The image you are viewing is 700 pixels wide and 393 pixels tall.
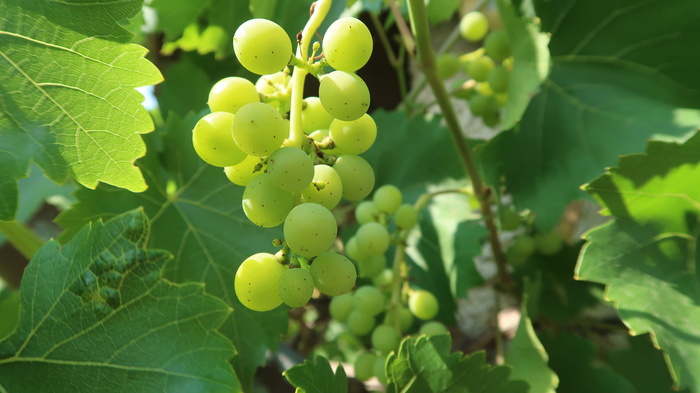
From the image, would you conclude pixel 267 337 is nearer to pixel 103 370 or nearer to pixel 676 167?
pixel 103 370

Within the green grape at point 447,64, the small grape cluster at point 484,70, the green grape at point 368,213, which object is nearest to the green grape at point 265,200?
the green grape at point 368,213

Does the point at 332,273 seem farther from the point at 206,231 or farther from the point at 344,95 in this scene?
the point at 206,231

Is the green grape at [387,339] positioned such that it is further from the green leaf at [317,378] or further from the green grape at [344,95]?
the green grape at [344,95]

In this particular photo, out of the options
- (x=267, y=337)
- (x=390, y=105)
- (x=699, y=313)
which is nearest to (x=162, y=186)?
(x=267, y=337)

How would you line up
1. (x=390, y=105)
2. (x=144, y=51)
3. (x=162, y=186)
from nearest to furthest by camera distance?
(x=144, y=51)
(x=162, y=186)
(x=390, y=105)

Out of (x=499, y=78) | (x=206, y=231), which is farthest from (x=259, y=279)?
(x=499, y=78)

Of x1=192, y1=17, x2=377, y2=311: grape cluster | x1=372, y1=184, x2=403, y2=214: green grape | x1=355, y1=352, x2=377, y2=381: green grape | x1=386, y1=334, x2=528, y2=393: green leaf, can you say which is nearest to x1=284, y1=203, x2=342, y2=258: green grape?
A: x1=192, y1=17, x2=377, y2=311: grape cluster

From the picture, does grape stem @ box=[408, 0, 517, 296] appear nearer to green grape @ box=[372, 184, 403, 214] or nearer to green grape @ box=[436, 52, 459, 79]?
green grape @ box=[372, 184, 403, 214]
